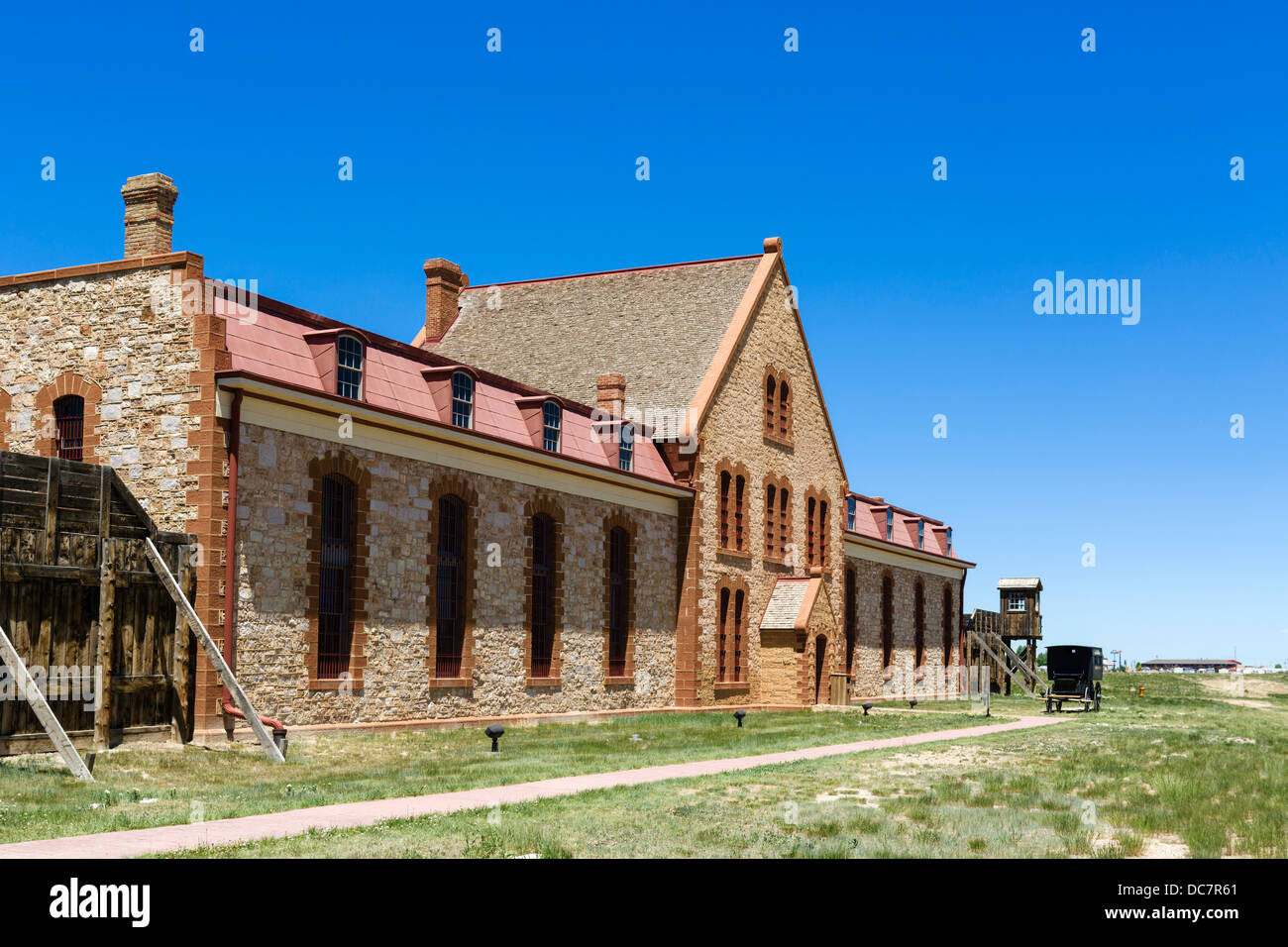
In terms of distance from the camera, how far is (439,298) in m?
46.8

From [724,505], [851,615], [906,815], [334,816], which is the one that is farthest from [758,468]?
[334,816]

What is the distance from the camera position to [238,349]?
23594 millimetres

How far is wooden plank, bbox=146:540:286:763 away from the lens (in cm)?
2091

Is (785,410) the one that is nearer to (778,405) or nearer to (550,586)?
(778,405)

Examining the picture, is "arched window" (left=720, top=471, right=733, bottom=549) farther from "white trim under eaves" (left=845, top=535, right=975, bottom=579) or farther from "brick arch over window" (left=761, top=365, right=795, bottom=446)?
"white trim under eaves" (left=845, top=535, right=975, bottom=579)

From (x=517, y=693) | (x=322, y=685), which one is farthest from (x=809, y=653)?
(x=322, y=685)

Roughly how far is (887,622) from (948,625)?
8.74m

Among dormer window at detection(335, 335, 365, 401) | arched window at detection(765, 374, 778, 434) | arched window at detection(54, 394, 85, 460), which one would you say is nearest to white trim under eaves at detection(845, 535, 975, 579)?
arched window at detection(765, 374, 778, 434)

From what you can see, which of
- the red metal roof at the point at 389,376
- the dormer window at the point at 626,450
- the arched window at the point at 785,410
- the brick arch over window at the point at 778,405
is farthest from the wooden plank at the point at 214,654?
the arched window at the point at 785,410

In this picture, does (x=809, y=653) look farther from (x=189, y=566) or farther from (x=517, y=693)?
(x=189, y=566)

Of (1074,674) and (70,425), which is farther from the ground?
(70,425)

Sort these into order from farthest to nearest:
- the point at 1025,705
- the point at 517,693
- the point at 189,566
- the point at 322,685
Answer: the point at 1025,705, the point at 517,693, the point at 322,685, the point at 189,566

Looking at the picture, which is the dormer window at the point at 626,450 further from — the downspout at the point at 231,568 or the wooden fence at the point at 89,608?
the wooden fence at the point at 89,608
